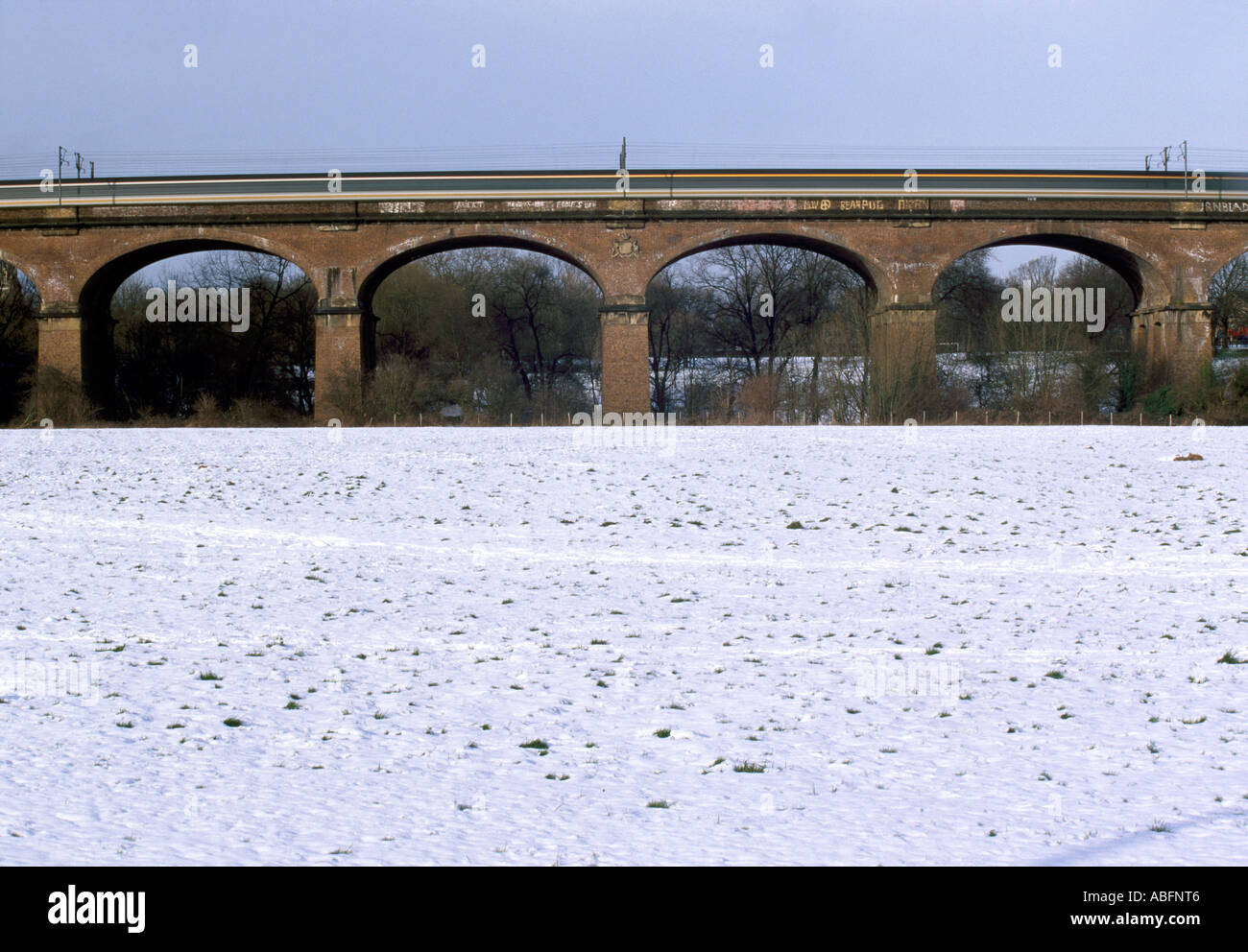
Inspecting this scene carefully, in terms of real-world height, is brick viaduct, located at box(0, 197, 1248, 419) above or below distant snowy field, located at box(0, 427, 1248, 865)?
above

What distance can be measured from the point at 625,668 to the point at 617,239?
70.0 feet

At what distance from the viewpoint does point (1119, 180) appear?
2803cm

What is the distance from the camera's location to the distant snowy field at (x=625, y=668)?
4770 millimetres

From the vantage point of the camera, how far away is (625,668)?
303 inches

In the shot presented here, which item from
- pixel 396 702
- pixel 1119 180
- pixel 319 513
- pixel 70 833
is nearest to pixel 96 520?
pixel 319 513

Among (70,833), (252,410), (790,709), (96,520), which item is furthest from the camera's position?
(252,410)

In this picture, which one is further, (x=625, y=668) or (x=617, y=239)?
(x=617, y=239)

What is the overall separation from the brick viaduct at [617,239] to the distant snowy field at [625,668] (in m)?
12.1

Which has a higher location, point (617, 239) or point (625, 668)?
point (617, 239)

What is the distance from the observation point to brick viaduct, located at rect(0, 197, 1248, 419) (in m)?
27.4

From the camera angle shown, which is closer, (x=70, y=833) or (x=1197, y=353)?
(x=70, y=833)

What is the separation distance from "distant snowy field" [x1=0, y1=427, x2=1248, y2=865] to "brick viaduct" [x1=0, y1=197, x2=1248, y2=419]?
12133mm
